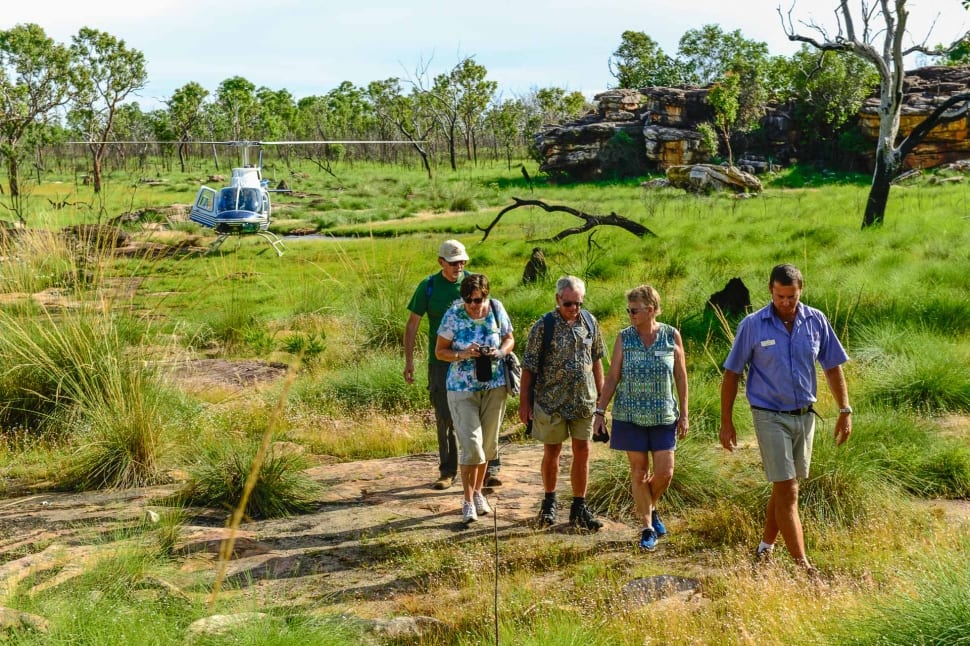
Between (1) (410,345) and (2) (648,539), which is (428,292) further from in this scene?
(2) (648,539)

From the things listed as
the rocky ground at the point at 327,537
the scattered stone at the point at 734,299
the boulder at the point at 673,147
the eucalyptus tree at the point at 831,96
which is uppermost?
the eucalyptus tree at the point at 831,96

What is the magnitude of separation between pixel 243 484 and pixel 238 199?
17621mm

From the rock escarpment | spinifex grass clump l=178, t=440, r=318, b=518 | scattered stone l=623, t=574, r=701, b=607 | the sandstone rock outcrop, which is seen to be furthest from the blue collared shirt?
the rock escarpment

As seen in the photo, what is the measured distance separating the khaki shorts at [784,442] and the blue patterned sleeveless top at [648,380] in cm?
58

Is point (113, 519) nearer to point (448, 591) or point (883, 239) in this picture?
point (448, 591)

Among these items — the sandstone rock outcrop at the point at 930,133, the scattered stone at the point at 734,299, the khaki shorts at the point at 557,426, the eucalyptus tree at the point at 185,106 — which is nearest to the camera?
the khaki shorts at the point at 557,426

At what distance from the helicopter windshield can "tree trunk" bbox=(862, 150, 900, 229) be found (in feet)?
44.6

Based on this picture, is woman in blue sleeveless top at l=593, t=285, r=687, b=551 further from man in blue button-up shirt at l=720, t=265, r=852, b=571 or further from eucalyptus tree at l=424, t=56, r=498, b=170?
eucalyptus tree at l=424, t=56, r=498, b=170

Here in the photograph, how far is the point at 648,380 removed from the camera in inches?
209

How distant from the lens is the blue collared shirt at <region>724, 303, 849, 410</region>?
4.74 m

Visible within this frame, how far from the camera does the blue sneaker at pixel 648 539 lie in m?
5.38

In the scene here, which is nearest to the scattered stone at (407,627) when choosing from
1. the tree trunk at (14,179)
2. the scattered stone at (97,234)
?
the scattered stone at (97,234)

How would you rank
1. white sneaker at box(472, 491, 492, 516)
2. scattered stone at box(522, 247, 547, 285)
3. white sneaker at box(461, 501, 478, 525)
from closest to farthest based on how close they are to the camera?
1. white sneaker at box(461, 501, 478, 525)
2. white sneaker at box(472, 491, 492, 516)
3. scattered stone at box(522, 247, 547, 285)

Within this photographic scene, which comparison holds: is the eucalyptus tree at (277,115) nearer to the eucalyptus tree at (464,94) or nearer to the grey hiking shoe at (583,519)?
the eucalyptus tree at (464,94)
